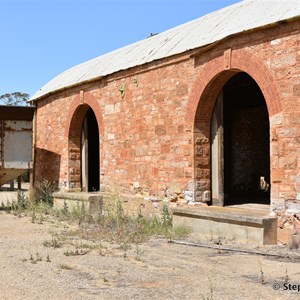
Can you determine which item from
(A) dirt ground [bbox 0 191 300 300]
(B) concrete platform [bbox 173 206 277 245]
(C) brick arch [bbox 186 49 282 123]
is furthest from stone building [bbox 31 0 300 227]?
(A) dirt ground [bbox 0 191 300 300]

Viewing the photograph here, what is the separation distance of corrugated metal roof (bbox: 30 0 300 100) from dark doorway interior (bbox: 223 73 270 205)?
91.4 inches

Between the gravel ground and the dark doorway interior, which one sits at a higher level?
the dark doorway interior

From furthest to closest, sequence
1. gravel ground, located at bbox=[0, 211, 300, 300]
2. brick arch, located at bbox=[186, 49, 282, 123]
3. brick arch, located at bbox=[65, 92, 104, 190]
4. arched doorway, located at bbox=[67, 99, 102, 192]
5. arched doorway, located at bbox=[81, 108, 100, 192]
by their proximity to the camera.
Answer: arched doorway, located at bbox=[81, 108, 100, 192], arched doorway, located at bbox=[67, 99, 102, 192], brick arch, located at bbox=[65, 92, 104, 190], brick arch, located at bbox=[186, 49, 282, 123], gravel ground, located at bbox=[0, 211, 300, 300]

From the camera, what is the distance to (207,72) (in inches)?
316

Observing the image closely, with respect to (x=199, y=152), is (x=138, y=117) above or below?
above

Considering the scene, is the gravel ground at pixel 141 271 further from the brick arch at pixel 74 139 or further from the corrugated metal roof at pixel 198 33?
the brick arch at pixel 74 139

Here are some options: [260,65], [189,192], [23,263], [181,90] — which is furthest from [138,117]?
[23,263]

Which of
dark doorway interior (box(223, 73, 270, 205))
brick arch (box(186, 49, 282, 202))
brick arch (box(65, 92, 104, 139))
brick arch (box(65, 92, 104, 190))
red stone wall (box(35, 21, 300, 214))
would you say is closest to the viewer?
red stone wall (box(35, 21, 300, 214))

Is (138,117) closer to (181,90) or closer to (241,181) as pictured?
(181,90)

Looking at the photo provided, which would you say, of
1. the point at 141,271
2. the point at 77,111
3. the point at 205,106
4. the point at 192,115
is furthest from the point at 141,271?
the point at 77,111

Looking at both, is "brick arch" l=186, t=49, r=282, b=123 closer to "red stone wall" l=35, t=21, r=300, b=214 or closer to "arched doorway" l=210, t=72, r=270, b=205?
"red stone wall" l=35, t=21, r=300, b=214

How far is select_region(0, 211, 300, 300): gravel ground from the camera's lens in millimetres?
4391

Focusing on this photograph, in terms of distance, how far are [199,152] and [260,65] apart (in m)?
2.00

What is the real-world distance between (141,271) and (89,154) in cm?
812
